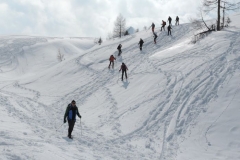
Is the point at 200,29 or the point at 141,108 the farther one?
the point at 200,29

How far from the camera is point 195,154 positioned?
12555 mm

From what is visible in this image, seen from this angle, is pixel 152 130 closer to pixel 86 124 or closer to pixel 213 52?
pixel 86 124

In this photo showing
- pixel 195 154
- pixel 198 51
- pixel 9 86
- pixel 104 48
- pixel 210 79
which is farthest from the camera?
pixel 104 48

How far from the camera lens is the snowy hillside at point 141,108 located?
40.4ft

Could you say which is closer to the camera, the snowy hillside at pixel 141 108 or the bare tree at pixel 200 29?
the snowy hillside at pixel 141 108

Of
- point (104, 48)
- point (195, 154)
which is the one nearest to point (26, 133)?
point (195, 154)

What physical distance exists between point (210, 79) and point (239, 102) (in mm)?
3792

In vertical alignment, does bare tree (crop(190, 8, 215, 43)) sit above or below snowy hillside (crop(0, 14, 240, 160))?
above

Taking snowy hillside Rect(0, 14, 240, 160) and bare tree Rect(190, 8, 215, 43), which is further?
bare tree Rect(190, 8, 215, 43)

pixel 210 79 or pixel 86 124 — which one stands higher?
pixel 210 79

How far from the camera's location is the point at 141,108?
18406 mm

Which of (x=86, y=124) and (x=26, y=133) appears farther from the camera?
(x=86, y=124)

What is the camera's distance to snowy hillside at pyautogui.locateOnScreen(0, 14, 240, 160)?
1230 centimetres

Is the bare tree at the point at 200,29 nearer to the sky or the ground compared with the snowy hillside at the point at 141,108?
nearer to the sky
